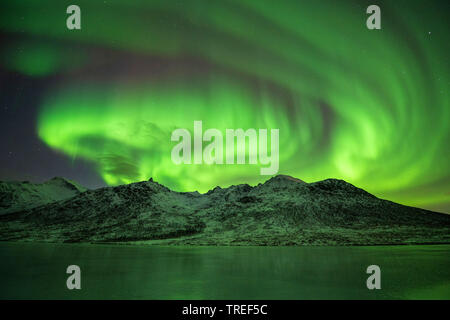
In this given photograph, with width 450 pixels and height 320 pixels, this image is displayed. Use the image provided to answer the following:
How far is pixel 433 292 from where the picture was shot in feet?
110

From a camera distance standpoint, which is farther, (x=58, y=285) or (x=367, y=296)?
(x=58, y=285)
